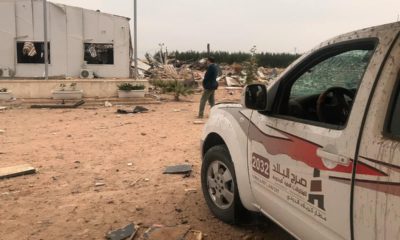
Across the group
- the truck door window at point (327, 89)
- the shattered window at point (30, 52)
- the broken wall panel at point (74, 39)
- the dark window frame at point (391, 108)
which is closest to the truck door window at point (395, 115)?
the dark window frame at point (391, 108)

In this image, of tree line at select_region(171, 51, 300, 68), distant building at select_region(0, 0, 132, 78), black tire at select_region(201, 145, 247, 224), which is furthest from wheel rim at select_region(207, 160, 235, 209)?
tree line at select_region(171, 51, 300, 68)

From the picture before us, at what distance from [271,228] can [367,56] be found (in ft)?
7.66

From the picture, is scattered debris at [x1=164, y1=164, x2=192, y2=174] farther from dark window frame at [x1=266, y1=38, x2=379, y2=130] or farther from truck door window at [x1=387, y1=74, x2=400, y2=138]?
truck door window at [x1=387, y1=74, x2=400, y2=138]

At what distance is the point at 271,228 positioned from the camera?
173 inches

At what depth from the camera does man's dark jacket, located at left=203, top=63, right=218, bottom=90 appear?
12922mm

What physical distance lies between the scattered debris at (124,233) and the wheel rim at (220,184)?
0.87m

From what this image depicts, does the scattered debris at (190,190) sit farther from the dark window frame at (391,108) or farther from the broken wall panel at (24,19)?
the broken wall panel at (24,19)

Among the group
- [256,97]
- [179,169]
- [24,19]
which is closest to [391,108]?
[256,97]

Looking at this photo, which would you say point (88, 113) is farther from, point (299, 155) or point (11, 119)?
point (299, 155)

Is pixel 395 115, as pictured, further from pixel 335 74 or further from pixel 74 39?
pixel 74 39

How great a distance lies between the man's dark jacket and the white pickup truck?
8.54 metres

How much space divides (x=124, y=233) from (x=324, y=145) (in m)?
2.43

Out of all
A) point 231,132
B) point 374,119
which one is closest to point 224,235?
point 231,132

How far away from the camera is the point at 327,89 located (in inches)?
135
